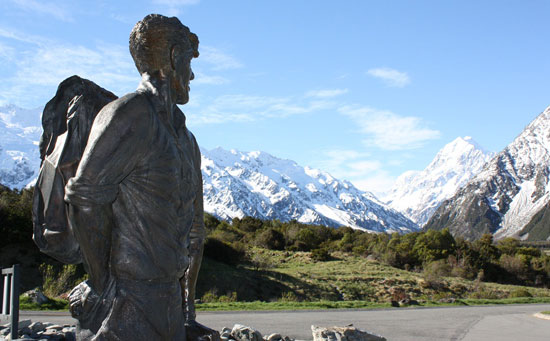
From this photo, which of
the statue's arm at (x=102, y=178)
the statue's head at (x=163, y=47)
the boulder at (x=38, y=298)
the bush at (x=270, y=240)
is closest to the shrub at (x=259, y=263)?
the bush at (x=270, y=240)

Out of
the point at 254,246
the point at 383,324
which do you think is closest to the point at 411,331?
the point at 383,324

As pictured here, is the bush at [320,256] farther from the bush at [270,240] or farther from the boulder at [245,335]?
the boulder at [245,335]

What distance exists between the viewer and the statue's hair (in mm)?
2721

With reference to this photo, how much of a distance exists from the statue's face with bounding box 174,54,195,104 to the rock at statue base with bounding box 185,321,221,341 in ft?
4.01

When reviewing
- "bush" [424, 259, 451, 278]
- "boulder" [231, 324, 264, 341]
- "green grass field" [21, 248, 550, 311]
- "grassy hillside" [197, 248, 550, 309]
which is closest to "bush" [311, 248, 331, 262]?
"grassy hillside" [197, 248, 550, 309]

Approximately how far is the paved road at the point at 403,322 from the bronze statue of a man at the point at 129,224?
810cm

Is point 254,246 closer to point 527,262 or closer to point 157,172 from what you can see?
point 527,262

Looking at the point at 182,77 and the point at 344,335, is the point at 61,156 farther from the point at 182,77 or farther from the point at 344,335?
the point at 344,335

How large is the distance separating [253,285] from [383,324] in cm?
1570

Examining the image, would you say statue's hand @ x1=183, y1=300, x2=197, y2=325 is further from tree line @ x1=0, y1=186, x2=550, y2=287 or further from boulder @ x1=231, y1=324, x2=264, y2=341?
tree line @ x1=0, y1=186, x2=550, y2=287

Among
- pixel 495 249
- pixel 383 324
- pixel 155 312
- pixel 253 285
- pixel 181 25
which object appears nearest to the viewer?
pixel 155 312

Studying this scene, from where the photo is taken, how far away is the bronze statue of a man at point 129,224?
2.44 meters

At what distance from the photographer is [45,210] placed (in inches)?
103

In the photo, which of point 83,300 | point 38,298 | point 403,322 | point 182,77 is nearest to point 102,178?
point 83,300
